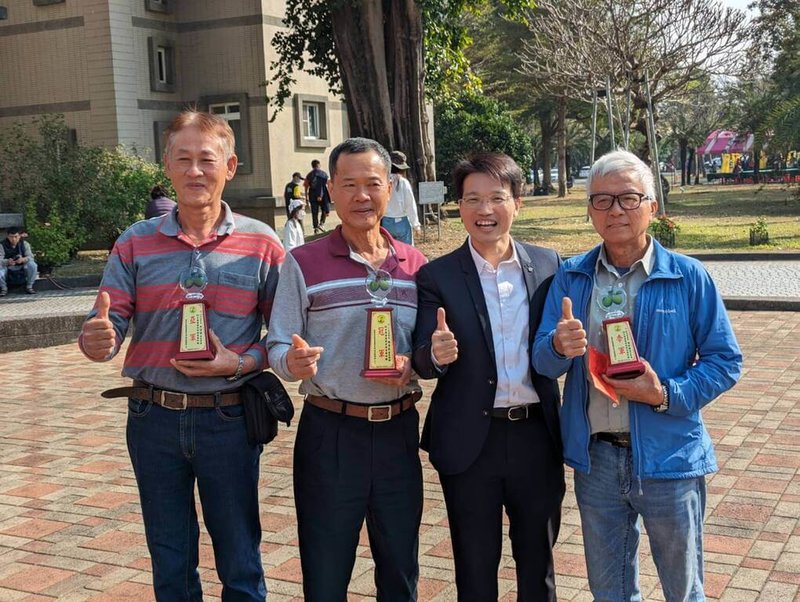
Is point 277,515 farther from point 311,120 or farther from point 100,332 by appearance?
point 311,120

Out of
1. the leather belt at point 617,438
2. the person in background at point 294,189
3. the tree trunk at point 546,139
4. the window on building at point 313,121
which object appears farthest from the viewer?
the tree trunk at point 546,139

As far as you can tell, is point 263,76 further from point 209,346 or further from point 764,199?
point 209,346

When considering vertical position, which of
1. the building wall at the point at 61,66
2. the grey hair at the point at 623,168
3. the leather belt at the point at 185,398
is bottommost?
the leather belt at the point at 185,398

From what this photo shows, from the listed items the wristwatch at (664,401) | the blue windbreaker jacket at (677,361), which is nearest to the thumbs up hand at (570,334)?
the blue windbreaker jacket at (677,361)

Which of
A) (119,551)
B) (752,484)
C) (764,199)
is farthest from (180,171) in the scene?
(764,199)

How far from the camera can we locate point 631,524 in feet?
10.7

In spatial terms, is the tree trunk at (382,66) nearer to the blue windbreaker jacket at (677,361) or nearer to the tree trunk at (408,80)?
the tree trunk at (408,80)

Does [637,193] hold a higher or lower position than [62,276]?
higher

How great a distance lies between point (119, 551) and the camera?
495 cm

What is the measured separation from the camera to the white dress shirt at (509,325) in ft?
10.9

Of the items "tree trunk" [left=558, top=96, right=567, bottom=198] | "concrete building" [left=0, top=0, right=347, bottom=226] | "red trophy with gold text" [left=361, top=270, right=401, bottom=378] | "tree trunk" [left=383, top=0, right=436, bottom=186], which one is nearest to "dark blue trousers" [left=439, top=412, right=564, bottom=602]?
"red trophy with gold text" [left=361, top=270, right=401, bottom=378]

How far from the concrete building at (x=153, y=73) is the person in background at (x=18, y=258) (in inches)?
313

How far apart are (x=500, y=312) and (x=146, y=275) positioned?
1287mm

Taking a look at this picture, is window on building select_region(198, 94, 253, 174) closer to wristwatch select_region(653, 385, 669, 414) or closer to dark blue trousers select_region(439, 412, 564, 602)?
dark blue trousers select_region(439, 412, 564, 602)
